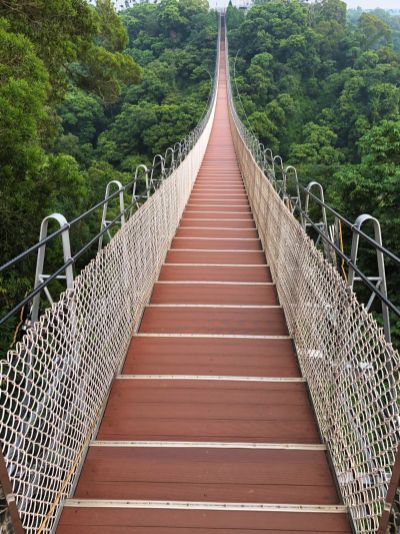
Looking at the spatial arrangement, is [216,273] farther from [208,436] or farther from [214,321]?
[208,436]

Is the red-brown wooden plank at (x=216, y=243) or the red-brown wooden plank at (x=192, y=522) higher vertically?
the red-brown wooden plank at (x=192, y=522)

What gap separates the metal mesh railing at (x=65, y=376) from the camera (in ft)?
4.42

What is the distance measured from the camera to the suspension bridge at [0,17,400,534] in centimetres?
146

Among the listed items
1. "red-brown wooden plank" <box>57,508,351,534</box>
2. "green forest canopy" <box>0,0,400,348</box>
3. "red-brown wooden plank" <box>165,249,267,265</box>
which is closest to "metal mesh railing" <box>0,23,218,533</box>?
"red-brown wooden plank" <box>57,508,351,534</box>

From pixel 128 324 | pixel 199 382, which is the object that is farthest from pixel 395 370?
pixel 128 324

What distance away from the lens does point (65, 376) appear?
1634 mm

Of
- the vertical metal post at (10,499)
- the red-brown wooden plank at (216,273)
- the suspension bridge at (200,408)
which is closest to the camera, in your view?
the vertical metal post at (10,499)

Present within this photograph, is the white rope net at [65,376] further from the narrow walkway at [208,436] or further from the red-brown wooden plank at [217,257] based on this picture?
the red-brown wooden plank at [217,257]

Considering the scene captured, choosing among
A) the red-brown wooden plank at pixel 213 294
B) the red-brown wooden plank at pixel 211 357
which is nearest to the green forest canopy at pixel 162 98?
the red-brown wooden plank at pixel 213 294

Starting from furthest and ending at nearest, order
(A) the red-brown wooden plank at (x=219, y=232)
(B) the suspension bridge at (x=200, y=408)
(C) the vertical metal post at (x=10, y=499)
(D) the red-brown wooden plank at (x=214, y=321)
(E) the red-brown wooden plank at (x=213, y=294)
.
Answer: (A) the red-brown wooden plank at (x=219, y=232) < (E) the red-brown wooden plank at (x=213, y=294) < (D) the red-brown wooden plank at (x=214, y=321) < (B) the suspension bridge at (x=200, y=408) < (C) the vertical metal post at (x=10, y=499)

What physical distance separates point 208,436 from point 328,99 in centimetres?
3216

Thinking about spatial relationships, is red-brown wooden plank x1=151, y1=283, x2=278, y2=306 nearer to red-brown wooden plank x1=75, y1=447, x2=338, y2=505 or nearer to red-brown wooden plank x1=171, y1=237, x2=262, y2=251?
red-brown wooden plank x1=171, y1=237, x2=262, y2=251

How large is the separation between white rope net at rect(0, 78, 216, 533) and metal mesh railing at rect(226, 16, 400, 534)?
110 cm

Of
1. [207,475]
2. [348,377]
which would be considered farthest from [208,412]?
[348,377]
